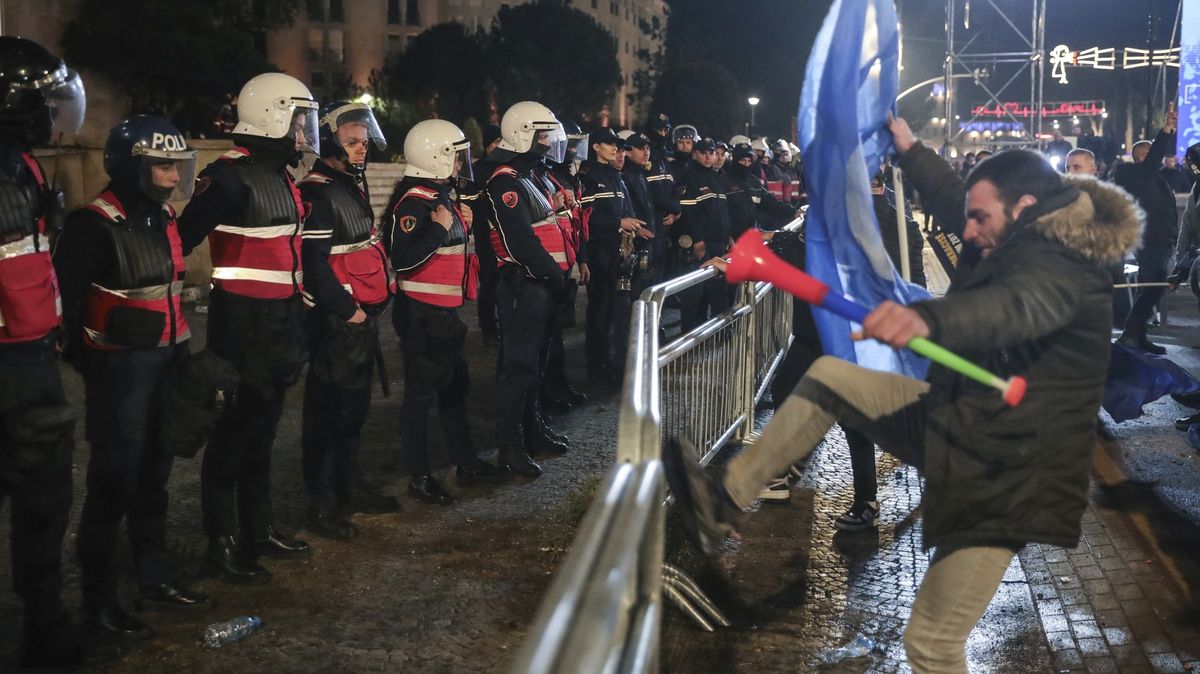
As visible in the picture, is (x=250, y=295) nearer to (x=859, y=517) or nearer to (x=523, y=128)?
(x=523, y=128)

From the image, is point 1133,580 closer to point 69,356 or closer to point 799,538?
point 799,538

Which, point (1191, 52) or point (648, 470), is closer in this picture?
point (648, 470)

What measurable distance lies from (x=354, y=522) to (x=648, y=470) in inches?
150

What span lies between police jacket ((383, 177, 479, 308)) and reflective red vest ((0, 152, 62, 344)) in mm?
2314

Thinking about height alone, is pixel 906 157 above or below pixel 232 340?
above

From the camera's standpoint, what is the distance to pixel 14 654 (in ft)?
14.3

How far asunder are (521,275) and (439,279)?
85 cm

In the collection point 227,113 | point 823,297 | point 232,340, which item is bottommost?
point 232,340

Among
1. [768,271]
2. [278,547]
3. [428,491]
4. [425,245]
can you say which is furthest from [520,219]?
[768,271]

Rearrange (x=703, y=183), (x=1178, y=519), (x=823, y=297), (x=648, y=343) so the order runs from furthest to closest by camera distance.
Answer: (x=703, y=183)
(x=1178, y=519)
(x=648, y=343)
(x=823, y=297)

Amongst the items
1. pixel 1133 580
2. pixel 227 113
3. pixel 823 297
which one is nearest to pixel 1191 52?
pixel 1133 580

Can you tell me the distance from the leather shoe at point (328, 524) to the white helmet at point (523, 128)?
2.71 m

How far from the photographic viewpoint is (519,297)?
23.4 feet

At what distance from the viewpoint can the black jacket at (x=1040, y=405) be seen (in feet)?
10.3
